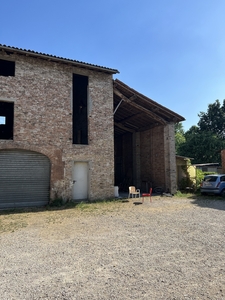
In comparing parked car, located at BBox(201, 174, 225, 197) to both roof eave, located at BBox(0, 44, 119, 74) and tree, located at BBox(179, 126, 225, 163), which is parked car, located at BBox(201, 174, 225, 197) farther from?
tree, located at BBox(179, 126, 225, 163)

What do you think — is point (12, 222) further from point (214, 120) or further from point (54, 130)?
point (214, 120)

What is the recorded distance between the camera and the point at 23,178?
10641mm

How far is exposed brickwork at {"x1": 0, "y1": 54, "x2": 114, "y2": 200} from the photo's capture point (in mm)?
10781

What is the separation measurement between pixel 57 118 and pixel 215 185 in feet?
33.8

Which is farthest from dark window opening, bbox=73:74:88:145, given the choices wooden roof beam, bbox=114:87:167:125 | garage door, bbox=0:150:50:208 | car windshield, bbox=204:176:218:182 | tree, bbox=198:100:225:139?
tree, bbox=198:100:225:139

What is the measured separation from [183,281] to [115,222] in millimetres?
4232

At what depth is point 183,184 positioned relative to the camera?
17047mm

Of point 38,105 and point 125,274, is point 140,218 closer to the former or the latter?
point 125,274

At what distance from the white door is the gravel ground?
13.2ft

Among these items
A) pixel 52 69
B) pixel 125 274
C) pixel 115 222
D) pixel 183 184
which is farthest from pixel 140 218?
pixel 183 184

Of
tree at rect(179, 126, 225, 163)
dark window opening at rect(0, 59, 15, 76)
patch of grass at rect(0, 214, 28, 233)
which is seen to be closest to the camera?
patch of grass at rect(0, 214, 28, 233)

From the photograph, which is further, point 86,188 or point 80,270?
point 86,188

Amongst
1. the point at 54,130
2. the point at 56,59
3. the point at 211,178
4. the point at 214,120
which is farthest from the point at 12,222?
the point at 214,120

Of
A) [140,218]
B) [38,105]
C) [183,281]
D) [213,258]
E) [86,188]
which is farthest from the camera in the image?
[86,188]
